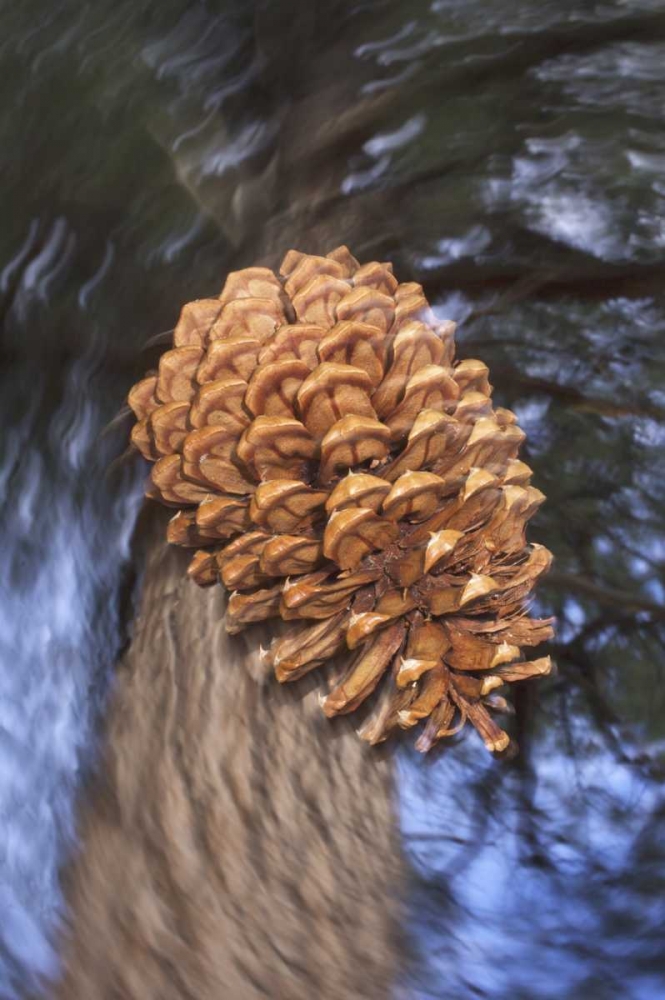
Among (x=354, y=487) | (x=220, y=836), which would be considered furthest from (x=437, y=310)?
(x=220, y=836)

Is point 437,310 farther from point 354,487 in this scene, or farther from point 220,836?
point 220,836

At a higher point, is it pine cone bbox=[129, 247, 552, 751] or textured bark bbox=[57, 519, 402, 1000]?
pine cone bbox=[129, 247, 552, 751]

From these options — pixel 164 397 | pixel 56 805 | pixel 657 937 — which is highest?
pixel 164 397

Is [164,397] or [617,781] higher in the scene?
[164,397]

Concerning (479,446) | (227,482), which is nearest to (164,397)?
(227,482)

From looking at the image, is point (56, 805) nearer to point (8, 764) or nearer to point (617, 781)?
point (8, 764)
